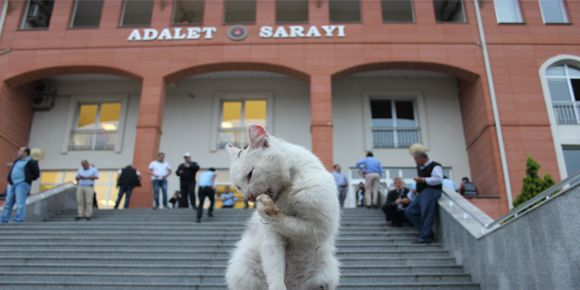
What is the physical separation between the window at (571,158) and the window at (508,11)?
612 cm

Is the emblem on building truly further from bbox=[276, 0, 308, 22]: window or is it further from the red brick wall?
the red brick wall

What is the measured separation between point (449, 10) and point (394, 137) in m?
7.20

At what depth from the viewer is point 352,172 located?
19562mm

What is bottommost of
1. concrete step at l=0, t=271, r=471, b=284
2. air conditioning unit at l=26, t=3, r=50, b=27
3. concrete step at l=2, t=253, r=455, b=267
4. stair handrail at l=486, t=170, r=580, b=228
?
concrete step at l=0, t=271, r=471, b=284

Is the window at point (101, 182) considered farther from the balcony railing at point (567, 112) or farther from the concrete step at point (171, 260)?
the balcony railing at point (567, 112)

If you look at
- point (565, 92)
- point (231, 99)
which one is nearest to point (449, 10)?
point (565, 92)

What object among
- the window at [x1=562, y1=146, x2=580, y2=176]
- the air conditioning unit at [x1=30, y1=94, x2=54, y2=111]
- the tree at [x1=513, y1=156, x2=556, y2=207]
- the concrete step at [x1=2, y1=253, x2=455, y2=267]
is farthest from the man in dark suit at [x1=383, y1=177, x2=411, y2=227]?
the air conditioning unit at [x1=30, y1=94, x2=54, y2=111]

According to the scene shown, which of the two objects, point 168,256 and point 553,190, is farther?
point 168,256

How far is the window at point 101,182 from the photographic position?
65.0 ft

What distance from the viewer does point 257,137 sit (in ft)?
8.07

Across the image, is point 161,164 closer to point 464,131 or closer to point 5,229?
point 5,229

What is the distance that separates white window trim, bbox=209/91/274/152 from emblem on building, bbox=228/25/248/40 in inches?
123

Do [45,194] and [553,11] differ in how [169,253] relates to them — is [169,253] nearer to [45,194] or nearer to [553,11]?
[45,194]

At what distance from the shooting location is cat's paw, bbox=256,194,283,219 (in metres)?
2.24
